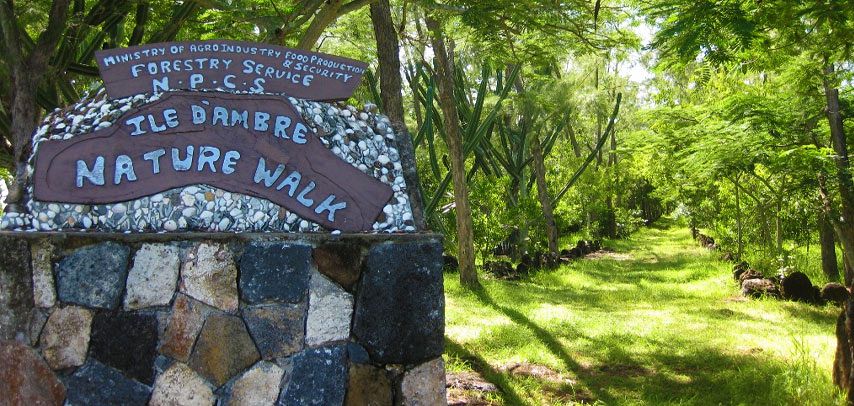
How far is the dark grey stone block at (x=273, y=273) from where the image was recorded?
9.43ft

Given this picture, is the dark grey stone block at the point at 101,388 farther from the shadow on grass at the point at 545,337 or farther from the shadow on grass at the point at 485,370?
the shadow on grass at the point at 545,337

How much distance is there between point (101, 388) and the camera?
2799mm

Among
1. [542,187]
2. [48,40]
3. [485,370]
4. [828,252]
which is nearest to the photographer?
[485,370]

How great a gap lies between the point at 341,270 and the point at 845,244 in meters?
6.15

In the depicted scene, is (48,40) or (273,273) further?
(48,40)

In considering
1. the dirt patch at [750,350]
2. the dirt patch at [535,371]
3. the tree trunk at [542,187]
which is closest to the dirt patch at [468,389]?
the dirt patch at [535,371]

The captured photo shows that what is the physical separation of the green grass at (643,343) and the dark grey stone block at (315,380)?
2173 millimetres

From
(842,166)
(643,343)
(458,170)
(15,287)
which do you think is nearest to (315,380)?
(15,287)

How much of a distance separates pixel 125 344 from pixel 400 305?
108cm

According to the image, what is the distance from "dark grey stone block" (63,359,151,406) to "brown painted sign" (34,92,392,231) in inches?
26.8

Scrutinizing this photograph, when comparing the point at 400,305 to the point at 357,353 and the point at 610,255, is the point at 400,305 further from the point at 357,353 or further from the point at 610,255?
the point at 610,255

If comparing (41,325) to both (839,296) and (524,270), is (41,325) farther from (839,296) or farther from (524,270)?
(524,270)

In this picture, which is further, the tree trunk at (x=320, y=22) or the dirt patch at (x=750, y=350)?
the dirt patch at (x=750, y=350)

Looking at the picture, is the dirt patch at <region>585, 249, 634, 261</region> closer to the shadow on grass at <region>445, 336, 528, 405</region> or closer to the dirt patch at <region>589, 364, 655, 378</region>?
the dirt patch at <region>589, 364, 655, 378</region>
